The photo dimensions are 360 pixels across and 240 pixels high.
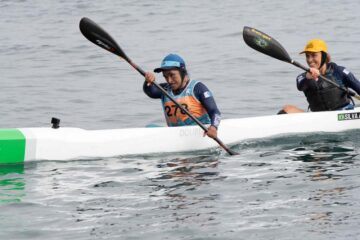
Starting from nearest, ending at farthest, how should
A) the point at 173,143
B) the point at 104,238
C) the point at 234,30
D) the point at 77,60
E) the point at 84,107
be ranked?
1. the point at 104,238
2. the point at 173,143
3. the point at 84,107
4. the point at 77,60
5. the point at 234,30

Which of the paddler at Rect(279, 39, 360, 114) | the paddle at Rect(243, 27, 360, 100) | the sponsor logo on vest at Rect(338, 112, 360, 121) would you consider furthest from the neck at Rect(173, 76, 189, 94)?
the sponsor logo on vest at Rect(338, 112, 360, 121)

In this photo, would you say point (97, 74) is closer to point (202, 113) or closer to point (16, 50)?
point (16, 50)

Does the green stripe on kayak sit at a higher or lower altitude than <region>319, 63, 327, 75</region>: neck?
lower

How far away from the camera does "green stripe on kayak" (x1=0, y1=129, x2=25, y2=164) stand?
12.0 metres

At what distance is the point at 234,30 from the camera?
2653cm

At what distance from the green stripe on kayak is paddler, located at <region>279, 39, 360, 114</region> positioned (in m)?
3.93

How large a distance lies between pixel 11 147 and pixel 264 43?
4.13m

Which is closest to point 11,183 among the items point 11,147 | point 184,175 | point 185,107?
point 11,147

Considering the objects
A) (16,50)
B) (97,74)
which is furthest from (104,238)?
(16,50)

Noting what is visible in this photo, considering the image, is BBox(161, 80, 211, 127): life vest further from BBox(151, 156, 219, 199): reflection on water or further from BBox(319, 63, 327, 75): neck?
BBox(319, 63, 327, 75): neck

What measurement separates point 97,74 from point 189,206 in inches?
458

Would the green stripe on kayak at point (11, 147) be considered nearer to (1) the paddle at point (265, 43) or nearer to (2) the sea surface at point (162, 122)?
(2) the sea surface at point (162, 122)

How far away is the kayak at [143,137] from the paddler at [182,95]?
23 centimetres

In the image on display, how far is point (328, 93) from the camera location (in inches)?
552
